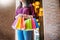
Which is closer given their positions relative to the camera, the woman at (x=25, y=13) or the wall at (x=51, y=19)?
the woman at (x=25, y=13)

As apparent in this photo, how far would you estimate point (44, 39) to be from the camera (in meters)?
1.59

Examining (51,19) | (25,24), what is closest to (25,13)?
(25,24)

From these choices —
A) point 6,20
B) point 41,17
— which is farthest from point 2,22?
point 41,17

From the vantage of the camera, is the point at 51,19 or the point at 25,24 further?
the point at 51,19

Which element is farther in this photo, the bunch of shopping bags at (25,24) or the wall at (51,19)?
the wall at (51,19)

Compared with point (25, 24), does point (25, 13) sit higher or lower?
higher

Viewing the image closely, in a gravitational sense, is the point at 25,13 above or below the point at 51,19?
above

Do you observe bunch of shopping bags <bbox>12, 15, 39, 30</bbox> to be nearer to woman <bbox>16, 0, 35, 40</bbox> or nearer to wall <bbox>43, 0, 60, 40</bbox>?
woman <bbox>16, 0, 35, 40</bbox>

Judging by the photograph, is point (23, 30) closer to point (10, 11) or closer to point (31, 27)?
point (31, 27)

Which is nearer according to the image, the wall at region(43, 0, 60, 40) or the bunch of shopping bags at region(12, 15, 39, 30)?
the bunch of shopping bags at region(12, 15, 39, 30)

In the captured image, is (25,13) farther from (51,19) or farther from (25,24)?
(51,19)

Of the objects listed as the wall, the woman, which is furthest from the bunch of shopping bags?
the wall

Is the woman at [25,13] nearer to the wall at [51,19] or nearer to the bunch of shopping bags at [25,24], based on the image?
the bunch of shopping bags at [25,24]

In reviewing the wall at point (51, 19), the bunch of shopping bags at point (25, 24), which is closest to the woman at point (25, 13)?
the bunch of shopping bags at point (25, 24)
